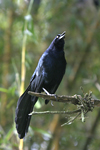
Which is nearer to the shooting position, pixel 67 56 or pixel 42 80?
pixel 42 80

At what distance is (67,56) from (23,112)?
2.68 meters

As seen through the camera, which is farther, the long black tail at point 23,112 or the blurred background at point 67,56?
the blurred background at point 67,56

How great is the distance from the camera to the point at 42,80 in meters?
2.98

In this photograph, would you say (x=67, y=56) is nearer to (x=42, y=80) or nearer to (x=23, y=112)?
(x=42, y=80)

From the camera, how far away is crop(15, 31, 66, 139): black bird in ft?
9.13

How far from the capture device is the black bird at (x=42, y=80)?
278 cm

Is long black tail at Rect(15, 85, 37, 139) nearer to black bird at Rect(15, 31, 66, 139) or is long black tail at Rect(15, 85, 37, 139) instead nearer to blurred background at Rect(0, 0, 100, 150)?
black bird at Rect(15, 31, 66, 139)

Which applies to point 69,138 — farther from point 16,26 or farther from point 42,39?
point 16,26

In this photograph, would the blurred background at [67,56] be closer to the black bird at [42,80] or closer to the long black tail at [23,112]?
the black bird at [42,80]

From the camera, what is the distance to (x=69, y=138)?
4.59m

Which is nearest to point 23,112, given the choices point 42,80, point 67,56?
point 42,80

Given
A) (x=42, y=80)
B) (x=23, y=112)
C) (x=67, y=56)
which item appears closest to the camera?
(x=23, y=112)

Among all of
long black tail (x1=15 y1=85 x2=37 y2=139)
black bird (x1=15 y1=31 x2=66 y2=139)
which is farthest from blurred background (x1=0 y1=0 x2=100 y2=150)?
long black tail (x1=15 y1=85 x2=37 y2=139)

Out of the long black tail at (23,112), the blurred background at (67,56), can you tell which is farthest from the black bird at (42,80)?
the blurred background at (67,56)
